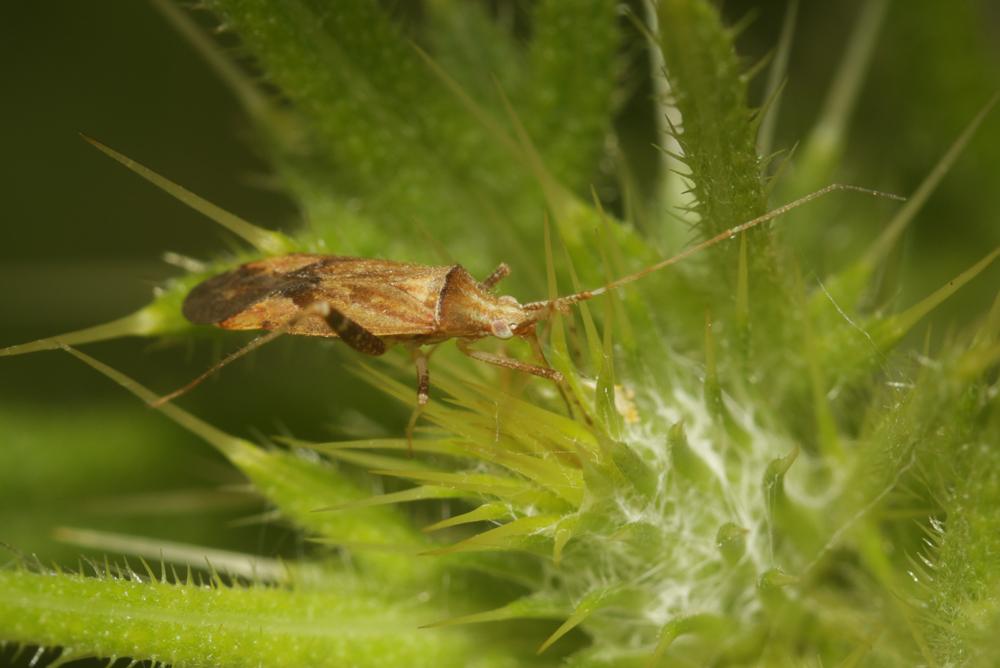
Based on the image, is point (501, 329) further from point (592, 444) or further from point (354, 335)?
point (592, 444)

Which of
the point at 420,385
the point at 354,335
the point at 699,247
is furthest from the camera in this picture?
the point at 354,335

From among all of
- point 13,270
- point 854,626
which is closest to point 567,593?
point 854,626

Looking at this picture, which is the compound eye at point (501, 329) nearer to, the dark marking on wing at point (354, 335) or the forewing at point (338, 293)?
the forewing at point (338, 293)

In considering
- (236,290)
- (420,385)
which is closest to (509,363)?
(420,385)

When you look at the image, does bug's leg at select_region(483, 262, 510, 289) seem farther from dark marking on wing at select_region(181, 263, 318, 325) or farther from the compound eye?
dark marking on wing at select_region(181, 263, 318, 325)

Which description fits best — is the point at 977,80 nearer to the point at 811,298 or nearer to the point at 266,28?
the point at 811,298

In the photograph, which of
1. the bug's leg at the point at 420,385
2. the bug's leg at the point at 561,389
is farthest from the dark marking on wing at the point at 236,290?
the bug's leg at the point at 561,389

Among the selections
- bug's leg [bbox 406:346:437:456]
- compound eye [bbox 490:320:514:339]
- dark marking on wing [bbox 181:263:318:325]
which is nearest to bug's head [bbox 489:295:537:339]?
compound eye [bbox 490:320:514:339]
